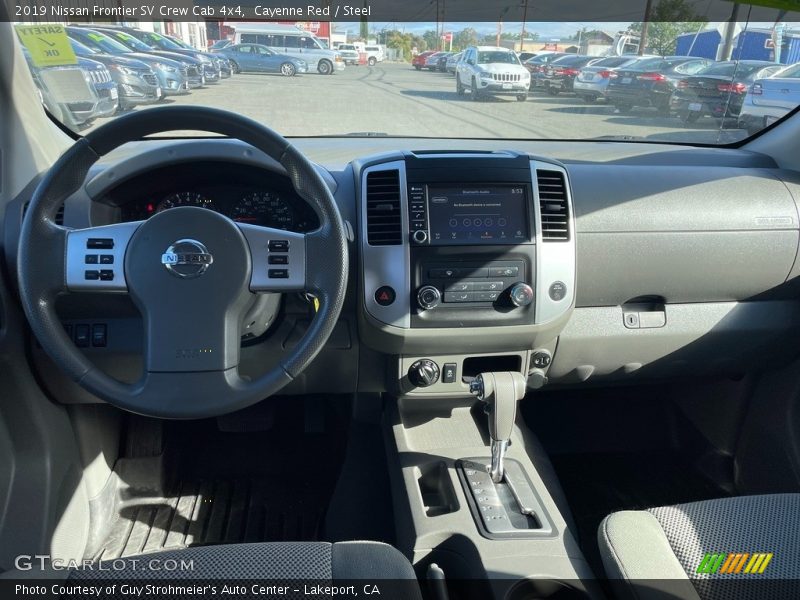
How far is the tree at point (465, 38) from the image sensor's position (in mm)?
2193

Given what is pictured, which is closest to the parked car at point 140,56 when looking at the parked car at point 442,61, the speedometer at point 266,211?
the speedometer at point 266,211

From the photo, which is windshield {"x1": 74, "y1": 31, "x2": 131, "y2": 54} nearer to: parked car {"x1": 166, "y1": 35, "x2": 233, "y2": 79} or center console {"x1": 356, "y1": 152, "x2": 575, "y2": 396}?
parked car {"x1": 166, "y1": 35, "x2": 233, "y2": 79}

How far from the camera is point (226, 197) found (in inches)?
80.6

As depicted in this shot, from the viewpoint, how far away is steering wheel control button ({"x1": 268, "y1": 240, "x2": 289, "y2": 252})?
167 cm

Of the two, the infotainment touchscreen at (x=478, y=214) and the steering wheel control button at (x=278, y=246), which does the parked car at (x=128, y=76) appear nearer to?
the steering wheel control button at (x=278, y=246)

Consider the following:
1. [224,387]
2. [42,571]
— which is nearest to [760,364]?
[224,387]

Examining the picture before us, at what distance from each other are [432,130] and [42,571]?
76.9 inches

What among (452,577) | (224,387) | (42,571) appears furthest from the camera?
(452,577)

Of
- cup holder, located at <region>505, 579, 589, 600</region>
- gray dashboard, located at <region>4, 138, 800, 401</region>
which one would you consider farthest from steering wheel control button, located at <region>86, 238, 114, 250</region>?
cup holder, located at <region>505, 579, 589, 600</region>

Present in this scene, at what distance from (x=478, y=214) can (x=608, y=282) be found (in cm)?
58

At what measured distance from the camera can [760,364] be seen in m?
2.66

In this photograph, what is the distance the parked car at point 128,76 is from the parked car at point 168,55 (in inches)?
2.1

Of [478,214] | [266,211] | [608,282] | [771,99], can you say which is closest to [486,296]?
[478,214]

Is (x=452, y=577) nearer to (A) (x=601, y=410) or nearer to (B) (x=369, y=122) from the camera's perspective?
(A) (x=601, y=410)
